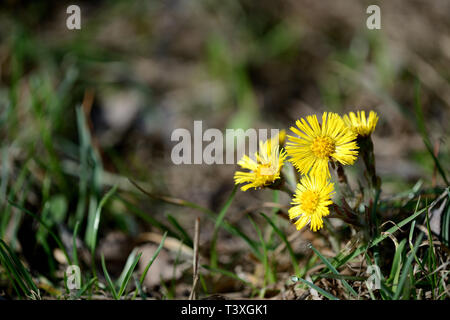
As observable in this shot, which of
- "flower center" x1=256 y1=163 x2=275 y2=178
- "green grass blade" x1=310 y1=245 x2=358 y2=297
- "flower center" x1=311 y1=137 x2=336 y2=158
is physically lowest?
"green grass blade" x1=310 y1=245 x2=358 y2=297

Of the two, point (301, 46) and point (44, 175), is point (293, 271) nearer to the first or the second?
point (44, 175)

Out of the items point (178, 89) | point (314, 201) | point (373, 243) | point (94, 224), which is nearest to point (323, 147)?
point (314, 201)

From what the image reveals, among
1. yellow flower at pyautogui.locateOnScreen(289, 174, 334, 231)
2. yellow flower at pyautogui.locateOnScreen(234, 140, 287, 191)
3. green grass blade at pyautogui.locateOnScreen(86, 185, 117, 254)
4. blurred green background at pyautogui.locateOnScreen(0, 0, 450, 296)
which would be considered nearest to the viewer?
yellow flower at pyautogui.locateOnScreen(289, 174, 334, 231)

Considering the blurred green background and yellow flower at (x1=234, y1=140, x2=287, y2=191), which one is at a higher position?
the blurred green background

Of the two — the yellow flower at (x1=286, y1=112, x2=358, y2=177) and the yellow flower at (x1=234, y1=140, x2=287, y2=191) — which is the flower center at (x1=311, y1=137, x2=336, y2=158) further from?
the yellow flower at (x1=234, y1=140, x2=287, y2=191)

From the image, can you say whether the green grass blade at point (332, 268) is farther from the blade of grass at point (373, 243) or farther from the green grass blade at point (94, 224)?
the green grass blade at point (94, 224)

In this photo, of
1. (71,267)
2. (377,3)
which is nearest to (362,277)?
(71,267)

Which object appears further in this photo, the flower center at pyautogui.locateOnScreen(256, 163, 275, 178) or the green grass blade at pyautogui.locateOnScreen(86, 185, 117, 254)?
the green grass blade at pyautogui.locateOnScreen(86, 185, 117, 254)

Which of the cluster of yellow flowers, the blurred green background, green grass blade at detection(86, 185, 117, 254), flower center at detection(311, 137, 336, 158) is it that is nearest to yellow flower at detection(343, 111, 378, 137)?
the cluster of yellow flowers
